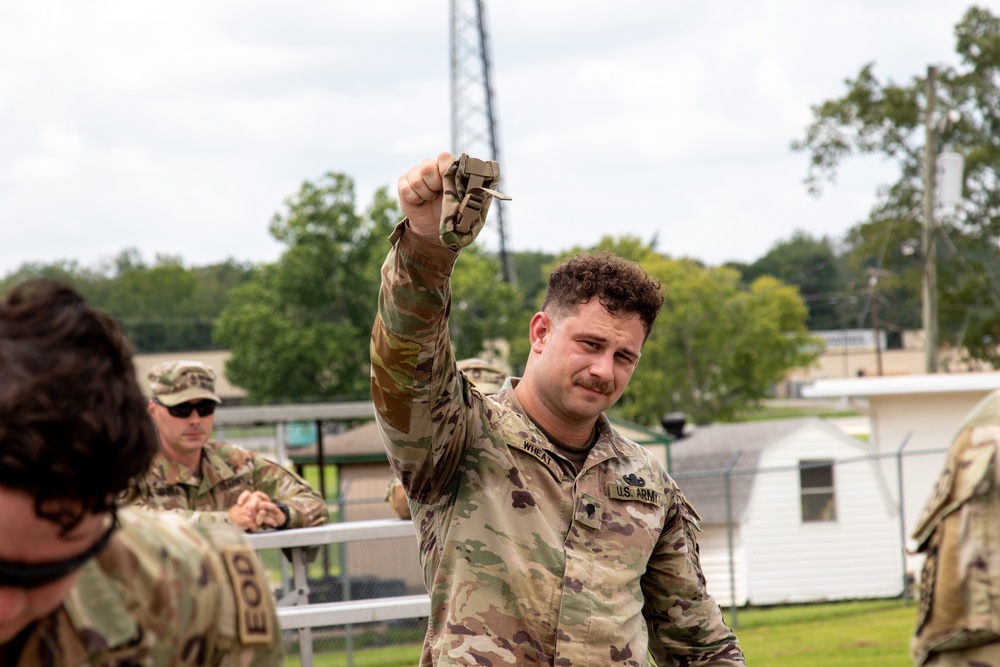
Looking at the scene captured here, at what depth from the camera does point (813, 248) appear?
98938mm

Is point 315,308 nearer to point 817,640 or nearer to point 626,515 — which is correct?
point 817,640

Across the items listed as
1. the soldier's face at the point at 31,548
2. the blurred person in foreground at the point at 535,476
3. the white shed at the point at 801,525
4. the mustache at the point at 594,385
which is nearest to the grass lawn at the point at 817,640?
the white shed at the point at 801,525

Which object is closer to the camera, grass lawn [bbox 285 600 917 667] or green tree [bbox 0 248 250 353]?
grass lawn [bbox 285 600 917 667]

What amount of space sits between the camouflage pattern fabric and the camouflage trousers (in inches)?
49.8

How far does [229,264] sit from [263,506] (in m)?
97.9

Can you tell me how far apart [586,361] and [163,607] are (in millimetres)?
1723

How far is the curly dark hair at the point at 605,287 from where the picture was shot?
3354 millimetres

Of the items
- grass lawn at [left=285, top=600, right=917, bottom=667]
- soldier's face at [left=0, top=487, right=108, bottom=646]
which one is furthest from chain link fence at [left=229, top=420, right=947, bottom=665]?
soldier's face at [left=0, top=487, right=108, bottom=646]

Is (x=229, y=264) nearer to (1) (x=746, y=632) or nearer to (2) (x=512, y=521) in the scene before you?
(1) (x=746, y=632)

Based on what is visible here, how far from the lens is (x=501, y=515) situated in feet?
10.3

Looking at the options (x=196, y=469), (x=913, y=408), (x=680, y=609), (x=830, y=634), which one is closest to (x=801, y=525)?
(x=913, y=408)

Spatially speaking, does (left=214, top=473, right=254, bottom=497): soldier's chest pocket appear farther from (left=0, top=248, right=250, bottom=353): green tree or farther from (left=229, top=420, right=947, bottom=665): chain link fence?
(left=0, top=248, right=250, bottom=353): green tree

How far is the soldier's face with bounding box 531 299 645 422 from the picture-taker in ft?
10.8

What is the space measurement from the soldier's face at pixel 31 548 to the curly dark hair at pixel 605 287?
1.95 metres
